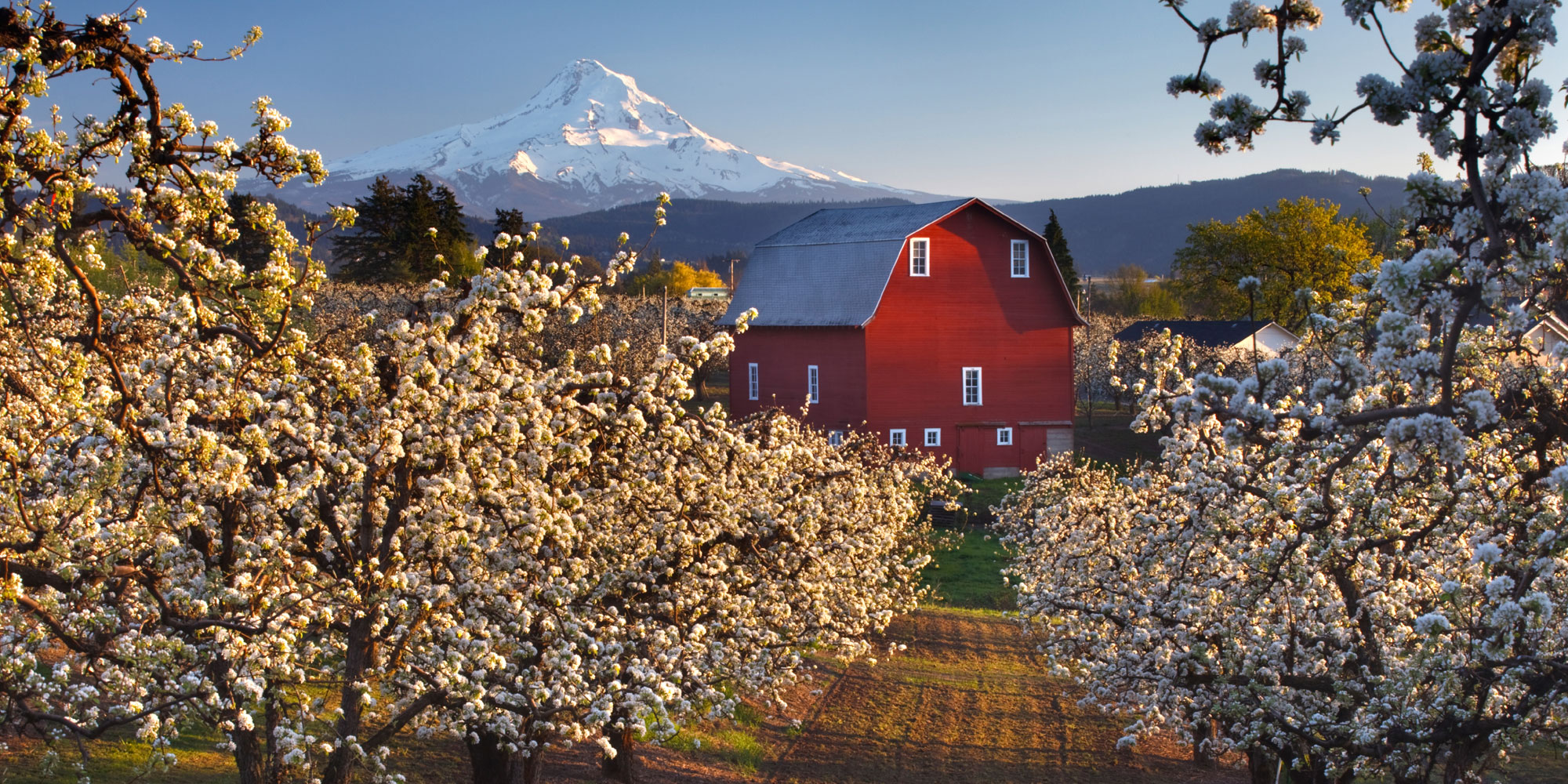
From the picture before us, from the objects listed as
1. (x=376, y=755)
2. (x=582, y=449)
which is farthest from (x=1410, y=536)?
(x=376, y=755)

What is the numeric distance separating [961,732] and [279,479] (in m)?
11.9

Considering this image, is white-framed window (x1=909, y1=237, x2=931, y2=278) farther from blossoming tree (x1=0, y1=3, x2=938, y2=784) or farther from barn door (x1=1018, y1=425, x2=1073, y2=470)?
blossoming tree (x1=0, y1=3, x2=938, y2=784)

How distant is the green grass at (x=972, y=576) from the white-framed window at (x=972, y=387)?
8.09 metres

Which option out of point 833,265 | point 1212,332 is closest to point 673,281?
point 1212,332

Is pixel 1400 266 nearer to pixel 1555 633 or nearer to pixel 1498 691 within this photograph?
pixel 1555 633

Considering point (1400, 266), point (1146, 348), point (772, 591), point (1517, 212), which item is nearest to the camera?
point (1400, 266)

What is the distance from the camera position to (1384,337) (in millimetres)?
4113

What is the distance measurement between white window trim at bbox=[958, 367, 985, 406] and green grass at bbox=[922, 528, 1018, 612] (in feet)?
26.4

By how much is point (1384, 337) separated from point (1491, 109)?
121cm

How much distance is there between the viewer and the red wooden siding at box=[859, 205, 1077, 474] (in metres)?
38.5

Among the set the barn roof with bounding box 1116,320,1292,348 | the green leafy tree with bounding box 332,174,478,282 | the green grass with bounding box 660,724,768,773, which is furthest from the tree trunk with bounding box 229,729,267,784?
the barn roof with bounding box 1116,320,1292,348

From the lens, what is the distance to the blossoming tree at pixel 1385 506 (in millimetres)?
4348

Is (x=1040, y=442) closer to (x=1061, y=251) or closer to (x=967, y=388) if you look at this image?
(x=967, y=388)

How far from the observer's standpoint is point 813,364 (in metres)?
39.6
